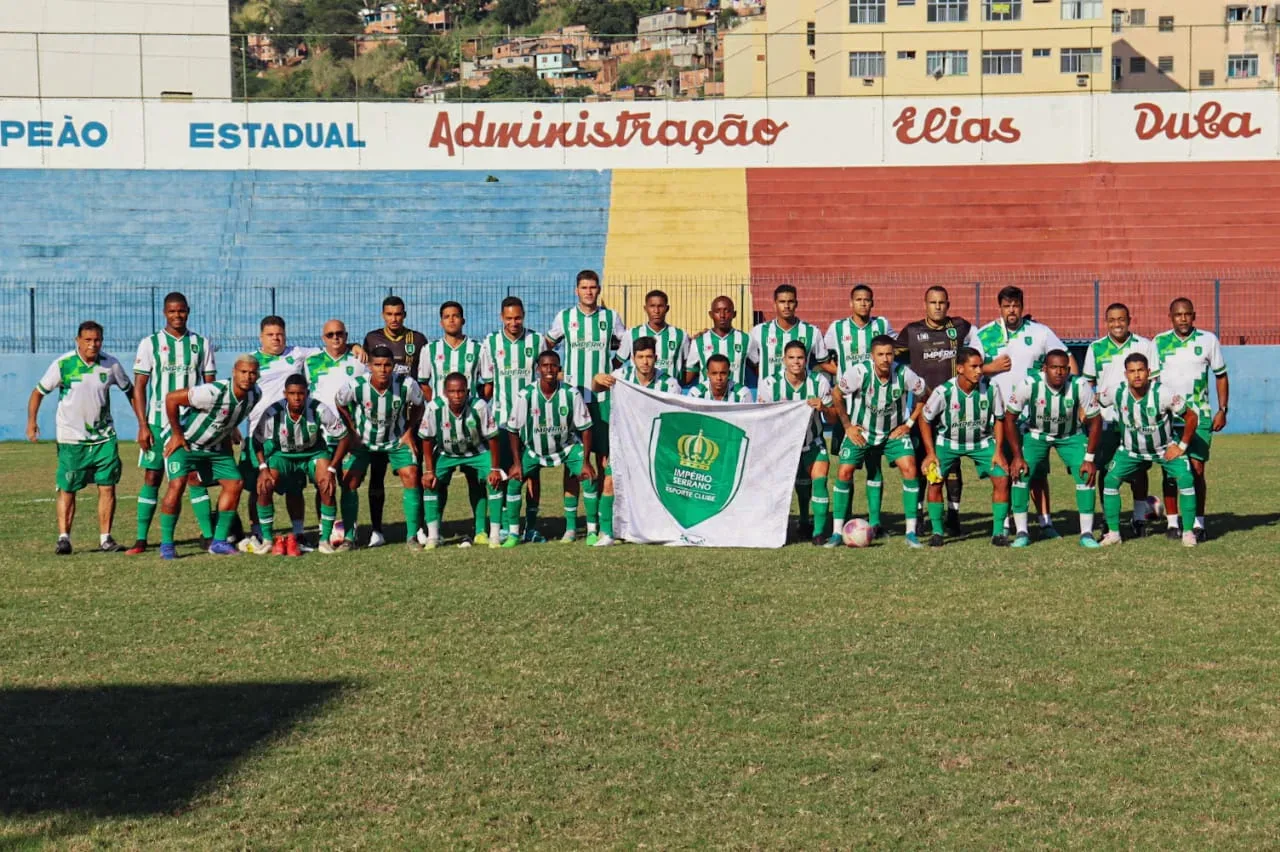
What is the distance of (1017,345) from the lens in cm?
1257

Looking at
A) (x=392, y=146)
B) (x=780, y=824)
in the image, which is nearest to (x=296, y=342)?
(x=392, y=146)

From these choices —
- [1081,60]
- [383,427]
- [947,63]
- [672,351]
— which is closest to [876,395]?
[672,351]

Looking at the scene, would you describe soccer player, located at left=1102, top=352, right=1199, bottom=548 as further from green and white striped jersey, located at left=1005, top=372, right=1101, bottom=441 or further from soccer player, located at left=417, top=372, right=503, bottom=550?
soccer player, located at left=417, top=372, right=503, bottom=550

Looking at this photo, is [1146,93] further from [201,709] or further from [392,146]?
[201,709]

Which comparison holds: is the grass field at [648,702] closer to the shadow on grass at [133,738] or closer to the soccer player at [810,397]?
the shadow on grass at [133,738]

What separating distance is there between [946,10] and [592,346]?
137 feet

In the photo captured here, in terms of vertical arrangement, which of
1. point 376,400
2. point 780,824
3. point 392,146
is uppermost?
point 392,146

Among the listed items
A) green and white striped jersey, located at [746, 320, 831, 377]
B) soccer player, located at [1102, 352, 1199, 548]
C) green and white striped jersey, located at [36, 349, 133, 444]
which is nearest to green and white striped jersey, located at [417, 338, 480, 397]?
green and white striped jersey, located at [746, 320, 831, 377]

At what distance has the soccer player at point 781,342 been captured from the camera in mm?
12180

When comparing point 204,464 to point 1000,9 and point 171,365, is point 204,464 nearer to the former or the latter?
point 171,365

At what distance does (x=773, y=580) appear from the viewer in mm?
10273

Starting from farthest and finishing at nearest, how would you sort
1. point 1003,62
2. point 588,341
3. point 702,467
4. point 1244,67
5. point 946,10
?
point 1244,67 → point 946,10 → point 1003,62 → point 588,341 → point 702,467

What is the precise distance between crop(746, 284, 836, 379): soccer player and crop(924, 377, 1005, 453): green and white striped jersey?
2.85ft

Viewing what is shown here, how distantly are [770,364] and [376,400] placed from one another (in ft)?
10.2
